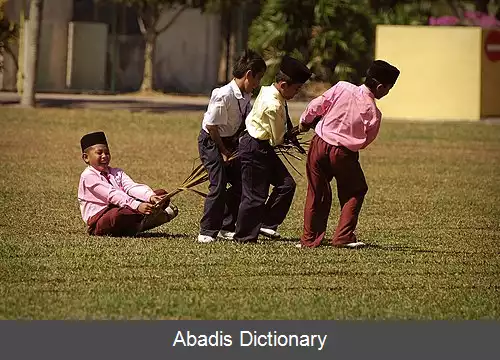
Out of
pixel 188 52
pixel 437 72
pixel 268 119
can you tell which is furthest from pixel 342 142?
pixel 188 52

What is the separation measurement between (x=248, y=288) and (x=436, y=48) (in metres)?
22.2

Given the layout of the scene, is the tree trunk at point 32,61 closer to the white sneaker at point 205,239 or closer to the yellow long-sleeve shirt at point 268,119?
the white sneaker at point 205,239

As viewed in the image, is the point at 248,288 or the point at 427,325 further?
the point at 248,288

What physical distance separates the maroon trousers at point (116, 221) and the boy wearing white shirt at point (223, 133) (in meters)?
0.44

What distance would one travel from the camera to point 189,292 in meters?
8.77

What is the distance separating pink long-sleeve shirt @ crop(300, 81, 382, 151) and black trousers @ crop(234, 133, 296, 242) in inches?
16.5

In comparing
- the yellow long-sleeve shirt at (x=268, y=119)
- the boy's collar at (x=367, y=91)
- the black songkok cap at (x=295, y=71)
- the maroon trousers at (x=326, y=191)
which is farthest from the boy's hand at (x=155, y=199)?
the boy's collar at (x=367, y=91)

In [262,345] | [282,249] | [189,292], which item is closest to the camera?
[262,345]

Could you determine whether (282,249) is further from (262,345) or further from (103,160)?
(262,345)

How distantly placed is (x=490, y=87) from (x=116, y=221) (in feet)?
69.7

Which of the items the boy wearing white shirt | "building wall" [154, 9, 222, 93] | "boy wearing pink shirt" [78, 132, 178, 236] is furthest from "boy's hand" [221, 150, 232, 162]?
"building wall" [154, 9, 222, 93]

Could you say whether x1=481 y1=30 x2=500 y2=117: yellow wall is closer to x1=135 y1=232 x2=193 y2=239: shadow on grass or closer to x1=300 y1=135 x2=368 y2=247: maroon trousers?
x1=135 y1=232 x2=193 y2=239: shadow on grass

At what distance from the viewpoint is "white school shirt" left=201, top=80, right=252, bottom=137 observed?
10.8m

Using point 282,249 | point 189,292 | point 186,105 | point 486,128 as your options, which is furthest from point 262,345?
point 186,105
